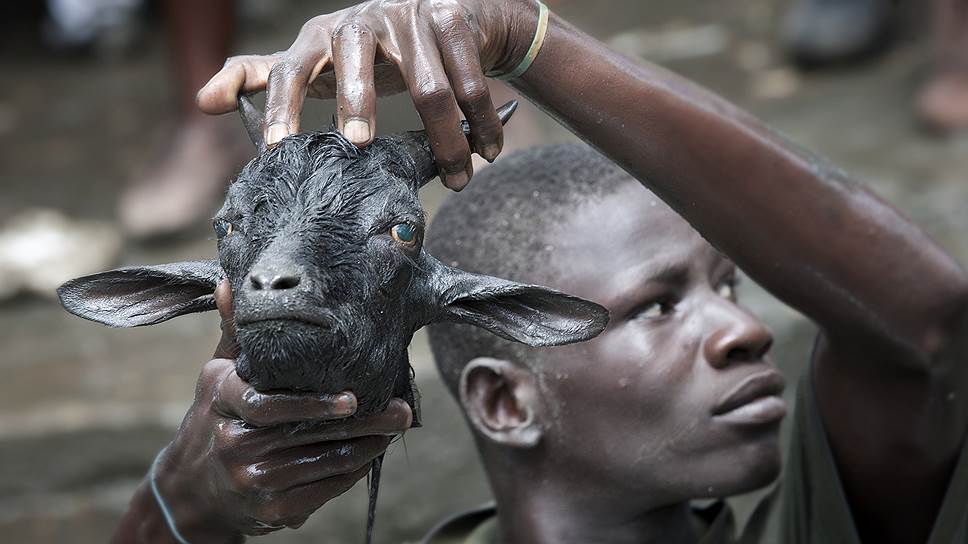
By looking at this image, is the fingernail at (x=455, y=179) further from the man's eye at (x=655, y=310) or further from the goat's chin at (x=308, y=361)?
the man's eye at (x=655, y=310)

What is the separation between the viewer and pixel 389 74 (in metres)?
1.74

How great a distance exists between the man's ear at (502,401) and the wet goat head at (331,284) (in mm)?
757

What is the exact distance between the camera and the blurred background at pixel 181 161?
142 inches

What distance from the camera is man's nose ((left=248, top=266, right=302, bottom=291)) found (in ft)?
4.50

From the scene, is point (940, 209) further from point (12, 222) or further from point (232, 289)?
point (12, 222)

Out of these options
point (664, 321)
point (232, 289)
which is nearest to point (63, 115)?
point (664, 321)

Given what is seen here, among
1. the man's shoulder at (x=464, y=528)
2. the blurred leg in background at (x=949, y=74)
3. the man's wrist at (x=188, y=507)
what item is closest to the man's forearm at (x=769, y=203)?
the man's wrist at (x=188, y=507)

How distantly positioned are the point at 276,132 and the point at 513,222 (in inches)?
36.2

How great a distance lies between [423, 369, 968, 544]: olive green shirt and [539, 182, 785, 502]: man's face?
0.09 meters

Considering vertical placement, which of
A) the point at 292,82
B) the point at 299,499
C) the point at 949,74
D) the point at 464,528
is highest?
the point at 292,82

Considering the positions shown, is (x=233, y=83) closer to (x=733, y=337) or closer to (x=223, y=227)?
(x=223, y=227)

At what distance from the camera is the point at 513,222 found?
2422mm

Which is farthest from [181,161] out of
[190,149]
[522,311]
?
[522,311]

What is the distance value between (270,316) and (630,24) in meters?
4.61
